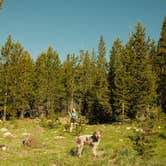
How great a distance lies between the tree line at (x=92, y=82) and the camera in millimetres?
32812

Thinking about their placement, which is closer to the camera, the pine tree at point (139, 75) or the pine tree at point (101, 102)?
the pine tree at point (139, 75)

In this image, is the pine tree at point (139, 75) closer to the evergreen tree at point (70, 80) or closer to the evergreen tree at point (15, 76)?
the evergreen tree at point (15, 76)

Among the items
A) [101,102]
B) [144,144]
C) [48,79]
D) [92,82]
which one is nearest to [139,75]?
[101,102]

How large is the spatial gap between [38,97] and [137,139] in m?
39.6

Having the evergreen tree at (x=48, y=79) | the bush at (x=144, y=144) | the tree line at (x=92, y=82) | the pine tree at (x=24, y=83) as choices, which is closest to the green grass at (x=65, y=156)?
the bush at (x=144, y=144)

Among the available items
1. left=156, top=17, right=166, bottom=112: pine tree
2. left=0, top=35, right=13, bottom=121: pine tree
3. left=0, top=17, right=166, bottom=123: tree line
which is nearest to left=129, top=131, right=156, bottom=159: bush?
left=0, top=17, right=166, bottom=123: tree line

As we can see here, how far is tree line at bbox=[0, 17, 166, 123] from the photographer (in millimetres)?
32812

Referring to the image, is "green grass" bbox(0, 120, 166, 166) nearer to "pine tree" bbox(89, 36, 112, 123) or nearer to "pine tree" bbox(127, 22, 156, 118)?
"pine tree" bbox(127, 22, 156, 118)

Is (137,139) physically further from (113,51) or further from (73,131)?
(113,51)

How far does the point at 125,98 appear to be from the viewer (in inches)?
1272

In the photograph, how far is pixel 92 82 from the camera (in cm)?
4694

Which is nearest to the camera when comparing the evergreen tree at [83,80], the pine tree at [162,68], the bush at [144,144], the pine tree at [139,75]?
the bush at [144,144]

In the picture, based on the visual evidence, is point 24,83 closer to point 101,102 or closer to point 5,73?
point 5,73

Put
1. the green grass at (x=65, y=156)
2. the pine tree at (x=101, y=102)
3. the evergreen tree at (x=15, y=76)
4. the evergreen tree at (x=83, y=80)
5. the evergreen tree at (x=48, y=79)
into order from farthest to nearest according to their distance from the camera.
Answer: the evergreen tree at (x=83, y=80)
the evergreen tree at (x=48, y=79)
the evergreen tree at (x=15, y=76)
the pine tree at (x=101, y=102)
the green grass at (x=65, y=156)
